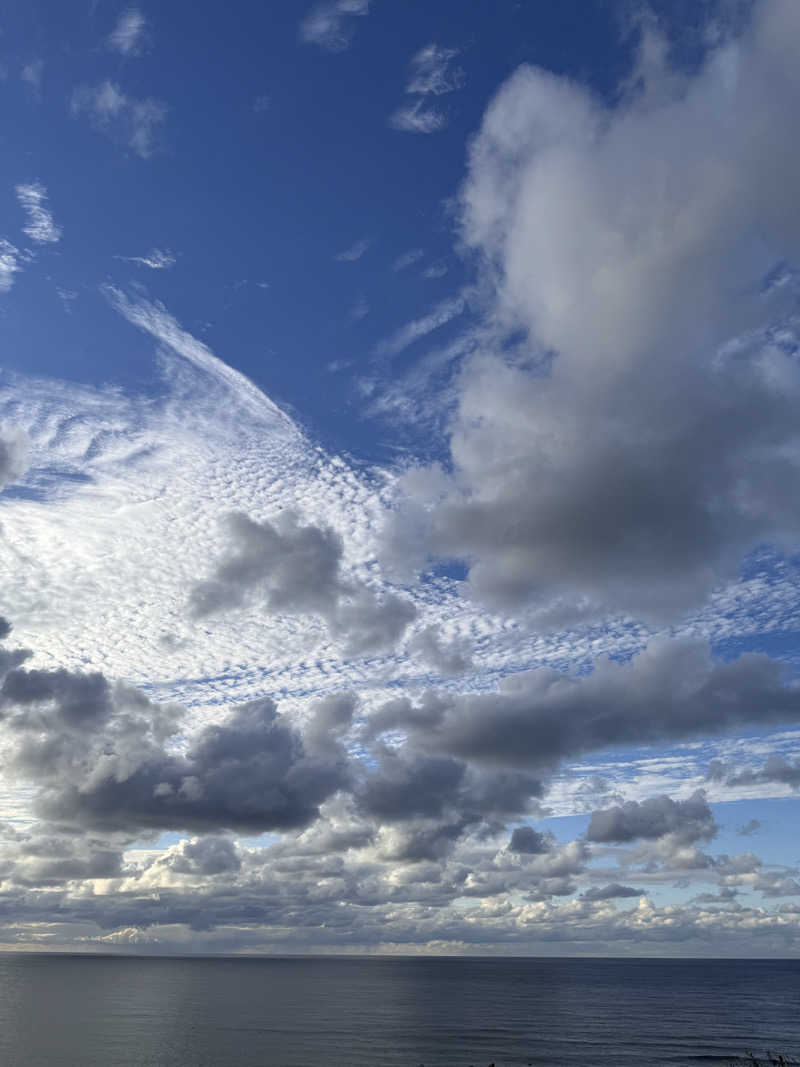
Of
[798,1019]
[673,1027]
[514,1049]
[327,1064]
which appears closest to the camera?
[327,1064]

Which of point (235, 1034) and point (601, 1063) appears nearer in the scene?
point (601, 1063)

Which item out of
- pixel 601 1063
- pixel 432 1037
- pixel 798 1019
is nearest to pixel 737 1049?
pixel 601 1063

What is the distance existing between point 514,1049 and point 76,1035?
266 ft

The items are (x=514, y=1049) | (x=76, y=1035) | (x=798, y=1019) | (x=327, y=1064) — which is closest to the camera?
(x=327, y=1064)

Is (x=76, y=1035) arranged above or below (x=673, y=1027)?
above

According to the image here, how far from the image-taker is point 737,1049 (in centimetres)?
13025

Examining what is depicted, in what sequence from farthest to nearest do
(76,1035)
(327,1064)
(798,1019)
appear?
(798,1019)
(76,1035)
(327,1064)

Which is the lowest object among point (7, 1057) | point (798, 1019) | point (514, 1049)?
point (798, 1019)

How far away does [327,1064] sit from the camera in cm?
11069

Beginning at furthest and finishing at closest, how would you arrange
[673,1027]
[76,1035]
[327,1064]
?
1. [673,1027]
2. [76,1035]
3. [327,1064]

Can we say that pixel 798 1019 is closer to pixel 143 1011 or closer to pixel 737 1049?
pixel 737 1049

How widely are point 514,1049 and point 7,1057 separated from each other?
82.0 m

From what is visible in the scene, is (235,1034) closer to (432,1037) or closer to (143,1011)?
(432,1037)

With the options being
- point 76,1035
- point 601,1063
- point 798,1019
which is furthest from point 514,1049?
point 798,1019
